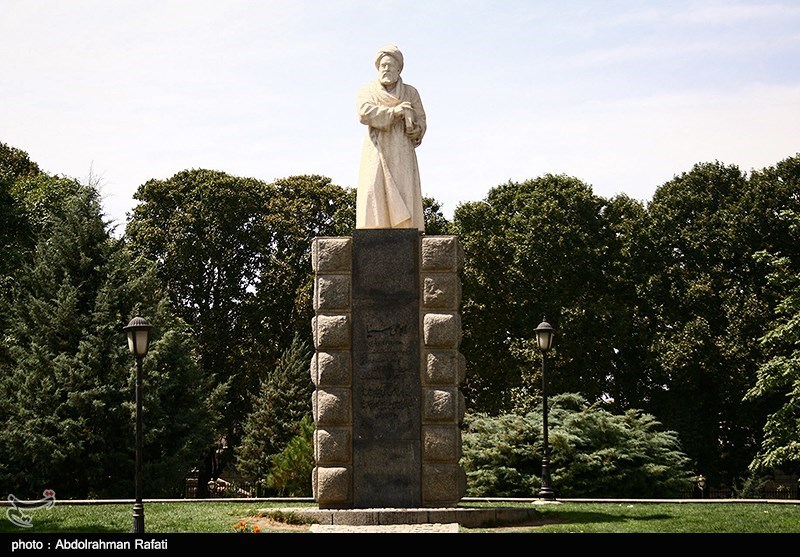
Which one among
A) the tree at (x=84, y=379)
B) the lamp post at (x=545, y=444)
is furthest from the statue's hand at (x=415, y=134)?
the tree at (x=84, y=379)

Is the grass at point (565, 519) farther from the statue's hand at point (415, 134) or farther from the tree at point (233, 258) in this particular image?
the tree at point (233, 258)

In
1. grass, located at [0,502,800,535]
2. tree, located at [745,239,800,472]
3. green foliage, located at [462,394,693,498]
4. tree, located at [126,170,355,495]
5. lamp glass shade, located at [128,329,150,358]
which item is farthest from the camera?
tree, located at [126,170,355,495]

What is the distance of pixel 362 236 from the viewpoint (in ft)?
54.5

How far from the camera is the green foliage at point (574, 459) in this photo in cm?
2533

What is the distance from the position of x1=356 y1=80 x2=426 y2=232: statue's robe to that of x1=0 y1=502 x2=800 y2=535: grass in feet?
15.8

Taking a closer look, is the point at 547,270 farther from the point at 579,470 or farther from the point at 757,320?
the point at 579,470

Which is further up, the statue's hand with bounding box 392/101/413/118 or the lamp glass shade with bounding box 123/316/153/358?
the statue's hand with bounding box 392/101/413/118

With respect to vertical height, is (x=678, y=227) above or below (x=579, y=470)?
above

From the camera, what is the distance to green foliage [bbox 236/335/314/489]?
128 ft

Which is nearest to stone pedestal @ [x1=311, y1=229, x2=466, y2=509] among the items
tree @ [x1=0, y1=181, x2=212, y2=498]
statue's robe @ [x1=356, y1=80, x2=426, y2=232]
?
statue's robe @ [x1=356, y1=80, x2=426, y2=232]

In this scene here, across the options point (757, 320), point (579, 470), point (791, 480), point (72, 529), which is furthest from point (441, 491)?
point (791, 480)

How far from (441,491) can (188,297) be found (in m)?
29.1

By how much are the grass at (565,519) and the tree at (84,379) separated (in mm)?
7676

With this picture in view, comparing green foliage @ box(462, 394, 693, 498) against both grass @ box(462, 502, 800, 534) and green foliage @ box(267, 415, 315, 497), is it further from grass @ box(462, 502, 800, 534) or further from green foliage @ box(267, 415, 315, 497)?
green foliage @ box(267, 415, 315, 497)
